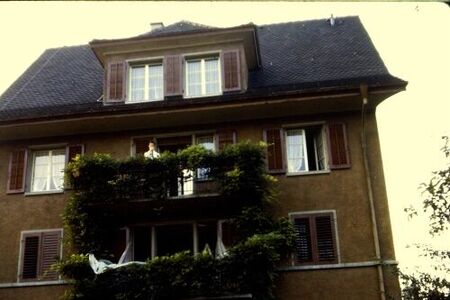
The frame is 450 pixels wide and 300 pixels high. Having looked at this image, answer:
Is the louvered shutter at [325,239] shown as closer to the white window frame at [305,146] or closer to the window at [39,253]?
the white window frame at [305,146]

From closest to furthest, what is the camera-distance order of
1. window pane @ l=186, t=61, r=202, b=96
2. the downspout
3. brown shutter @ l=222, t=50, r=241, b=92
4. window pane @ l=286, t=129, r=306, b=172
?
1. the downspout
2. window pane @ l=286, t=129, r=306, b=172
3. brown shutter @ l=222, t=50, r=241, b=92
4. window pane @ l=186, t=61, r=202, b=96

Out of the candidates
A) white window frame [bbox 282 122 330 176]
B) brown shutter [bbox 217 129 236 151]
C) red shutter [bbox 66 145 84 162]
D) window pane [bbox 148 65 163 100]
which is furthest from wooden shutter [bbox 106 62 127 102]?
white window frame [bbox 282 122 330 176]

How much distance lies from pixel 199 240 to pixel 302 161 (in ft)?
13.1

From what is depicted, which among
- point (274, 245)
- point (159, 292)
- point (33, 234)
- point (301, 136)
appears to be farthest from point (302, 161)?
point (33, 234)

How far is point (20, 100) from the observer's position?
19859 millimetres

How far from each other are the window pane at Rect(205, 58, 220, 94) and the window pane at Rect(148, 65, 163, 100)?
1.56 meters

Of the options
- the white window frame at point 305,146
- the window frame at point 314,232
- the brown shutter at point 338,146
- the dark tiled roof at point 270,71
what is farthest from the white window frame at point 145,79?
the window frame at point 314,232

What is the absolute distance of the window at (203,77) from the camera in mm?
18523

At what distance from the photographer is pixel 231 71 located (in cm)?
1855

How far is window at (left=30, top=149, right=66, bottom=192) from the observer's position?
59.2 feet

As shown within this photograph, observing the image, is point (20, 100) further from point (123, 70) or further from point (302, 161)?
point (302, 161)

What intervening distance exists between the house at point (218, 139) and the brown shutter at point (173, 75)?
4 centimetres

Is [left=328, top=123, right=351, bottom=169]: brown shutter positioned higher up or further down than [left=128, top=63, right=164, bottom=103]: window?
further down

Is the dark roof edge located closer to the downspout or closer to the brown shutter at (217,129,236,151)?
the downspout
